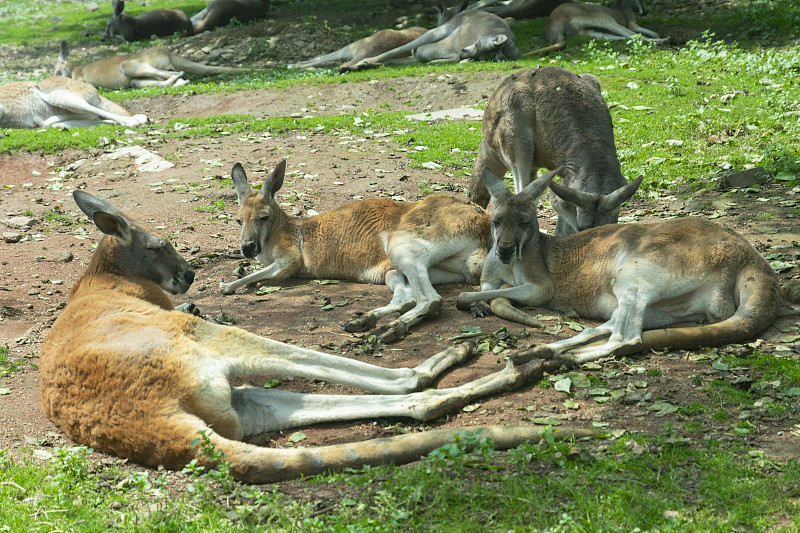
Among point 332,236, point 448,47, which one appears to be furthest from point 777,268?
point 448,47

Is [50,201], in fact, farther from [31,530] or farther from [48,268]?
[31,530]

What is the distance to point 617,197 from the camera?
244 inches

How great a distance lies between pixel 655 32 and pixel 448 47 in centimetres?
425

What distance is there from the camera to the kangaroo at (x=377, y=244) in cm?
617

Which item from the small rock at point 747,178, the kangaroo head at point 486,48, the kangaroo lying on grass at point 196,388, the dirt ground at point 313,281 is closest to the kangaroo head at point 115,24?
the dirt ground at point 313,281

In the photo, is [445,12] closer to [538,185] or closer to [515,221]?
[538,185]

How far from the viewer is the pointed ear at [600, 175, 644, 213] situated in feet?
20.2

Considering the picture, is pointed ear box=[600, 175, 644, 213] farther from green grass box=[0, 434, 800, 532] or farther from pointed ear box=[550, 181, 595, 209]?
green grass box=[0, 434, 800, 532]

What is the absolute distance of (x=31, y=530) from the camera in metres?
3.07

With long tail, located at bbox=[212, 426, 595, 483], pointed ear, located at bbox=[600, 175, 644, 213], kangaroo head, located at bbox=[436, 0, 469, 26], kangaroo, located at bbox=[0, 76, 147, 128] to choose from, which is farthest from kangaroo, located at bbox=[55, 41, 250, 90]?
long tail, located at bbox=[212, 426, 595, 483]

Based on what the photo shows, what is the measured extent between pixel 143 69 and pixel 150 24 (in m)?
4.46

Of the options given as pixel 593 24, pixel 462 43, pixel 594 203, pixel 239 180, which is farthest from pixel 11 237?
pixel 593 24

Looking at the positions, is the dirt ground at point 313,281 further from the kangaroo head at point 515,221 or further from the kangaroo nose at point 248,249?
the kangaroo head at point 515,221

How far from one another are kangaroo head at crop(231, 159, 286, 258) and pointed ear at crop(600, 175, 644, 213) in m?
2.97
